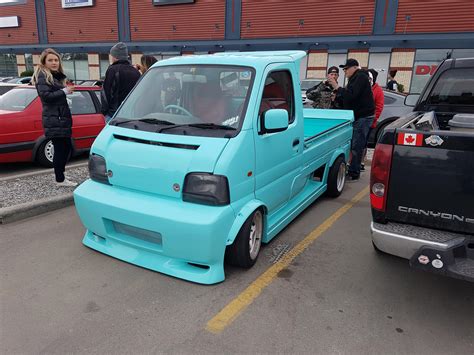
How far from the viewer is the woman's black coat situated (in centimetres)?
493

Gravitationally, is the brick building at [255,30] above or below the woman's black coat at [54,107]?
above

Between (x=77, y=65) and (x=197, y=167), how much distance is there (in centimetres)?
3227

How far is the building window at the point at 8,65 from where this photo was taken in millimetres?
34750

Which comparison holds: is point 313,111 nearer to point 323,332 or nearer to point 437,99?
point 437,99

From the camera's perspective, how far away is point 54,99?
5.00 m

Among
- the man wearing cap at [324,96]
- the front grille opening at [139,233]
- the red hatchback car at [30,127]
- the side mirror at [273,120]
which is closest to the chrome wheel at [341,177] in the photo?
the man wearing cap at [324,96]

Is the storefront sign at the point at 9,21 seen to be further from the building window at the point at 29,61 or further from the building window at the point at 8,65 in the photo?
the building window at the point at 29,61

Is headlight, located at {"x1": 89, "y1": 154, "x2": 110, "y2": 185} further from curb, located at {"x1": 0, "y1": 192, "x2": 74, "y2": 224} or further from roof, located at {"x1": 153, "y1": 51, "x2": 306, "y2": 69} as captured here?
curb, located at {"x1": 0, "y1": 192, "x2": 74, "y2": 224}

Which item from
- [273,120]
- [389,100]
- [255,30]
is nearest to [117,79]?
[273,120]

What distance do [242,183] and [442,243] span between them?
155 cm

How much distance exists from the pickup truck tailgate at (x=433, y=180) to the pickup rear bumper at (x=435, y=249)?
60 millimetres

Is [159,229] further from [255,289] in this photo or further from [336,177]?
[336,177]

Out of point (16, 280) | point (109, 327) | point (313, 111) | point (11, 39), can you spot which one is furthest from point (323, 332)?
point (11, 39)

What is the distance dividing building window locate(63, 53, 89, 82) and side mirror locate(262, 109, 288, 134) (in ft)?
101
